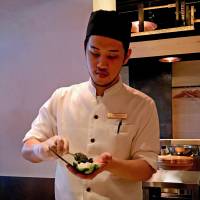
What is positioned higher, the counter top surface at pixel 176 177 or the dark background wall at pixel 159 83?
the dark background wall at pixel 159 83

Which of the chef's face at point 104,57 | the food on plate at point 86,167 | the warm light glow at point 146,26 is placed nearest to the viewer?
the food on plate at point 86,167

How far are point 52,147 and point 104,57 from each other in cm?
33

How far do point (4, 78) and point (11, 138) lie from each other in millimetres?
371

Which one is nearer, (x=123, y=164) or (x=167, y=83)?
(x=123, y=164)

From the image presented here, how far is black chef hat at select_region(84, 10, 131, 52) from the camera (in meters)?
1.06

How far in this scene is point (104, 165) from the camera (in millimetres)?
922

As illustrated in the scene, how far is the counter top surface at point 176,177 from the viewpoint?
5.78 feet

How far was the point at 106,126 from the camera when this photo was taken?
3.67 ft

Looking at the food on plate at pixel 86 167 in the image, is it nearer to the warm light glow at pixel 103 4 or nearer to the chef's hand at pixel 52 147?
the chef's hand at pixel 52 147

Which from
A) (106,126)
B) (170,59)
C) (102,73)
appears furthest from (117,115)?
(170,59)

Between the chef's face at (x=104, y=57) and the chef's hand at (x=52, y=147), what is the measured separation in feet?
0.84

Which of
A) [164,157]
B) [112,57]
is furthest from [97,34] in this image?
[164,157]

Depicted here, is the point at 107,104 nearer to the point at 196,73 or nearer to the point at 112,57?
the point at 112,57

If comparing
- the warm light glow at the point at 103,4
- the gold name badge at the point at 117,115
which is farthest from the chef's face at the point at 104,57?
the warm light glow at the point at 103,4
